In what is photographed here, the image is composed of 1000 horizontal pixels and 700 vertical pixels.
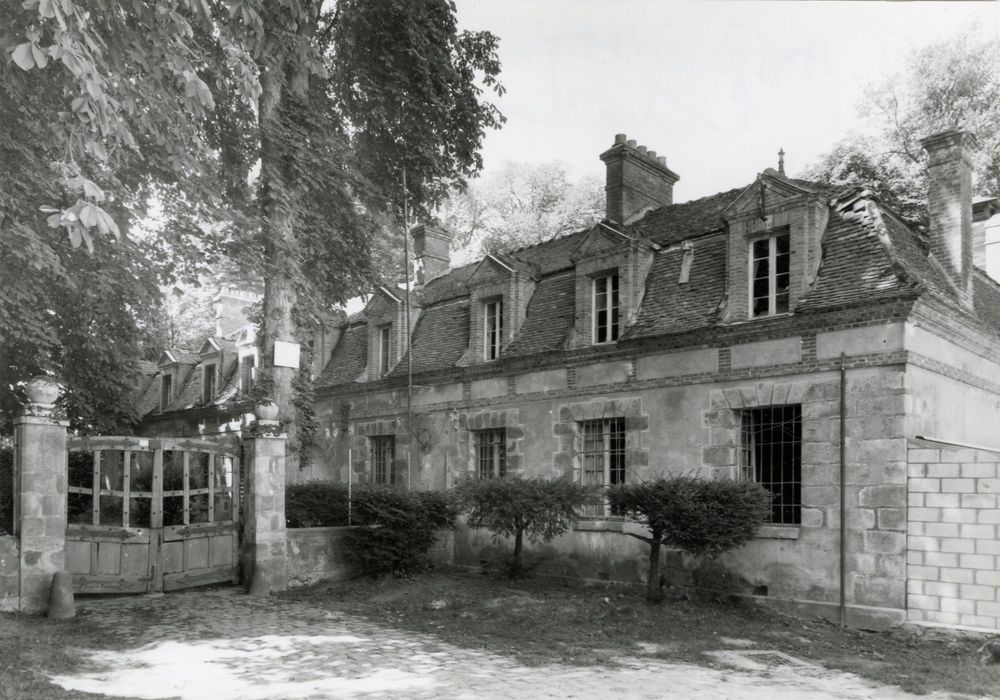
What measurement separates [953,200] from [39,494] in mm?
13492

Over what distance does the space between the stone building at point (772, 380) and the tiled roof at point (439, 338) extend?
0.10 metres

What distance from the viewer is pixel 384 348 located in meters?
20.0

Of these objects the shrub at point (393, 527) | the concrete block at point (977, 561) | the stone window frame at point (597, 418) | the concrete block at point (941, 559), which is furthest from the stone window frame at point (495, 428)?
the concrete block at point (977, 561)

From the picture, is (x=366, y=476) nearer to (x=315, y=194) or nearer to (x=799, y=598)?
(x=315, y=194)

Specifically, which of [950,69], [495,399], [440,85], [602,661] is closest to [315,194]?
[440,85]

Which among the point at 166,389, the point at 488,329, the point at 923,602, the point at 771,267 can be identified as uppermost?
the point at 771,267

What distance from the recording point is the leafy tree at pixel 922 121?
20016mm

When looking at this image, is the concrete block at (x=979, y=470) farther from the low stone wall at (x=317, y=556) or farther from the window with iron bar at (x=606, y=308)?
the low stone wall at (x=317, y=556)

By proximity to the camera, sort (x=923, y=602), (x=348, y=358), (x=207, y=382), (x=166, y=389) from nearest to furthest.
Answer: (x=923, y=602) → (x=348, y=358) → (x=207, y=382) → (x=166, y=389)

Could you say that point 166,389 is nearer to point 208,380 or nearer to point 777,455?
point 208,380

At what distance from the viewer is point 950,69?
67.5 ft

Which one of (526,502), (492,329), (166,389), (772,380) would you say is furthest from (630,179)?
(166,389)

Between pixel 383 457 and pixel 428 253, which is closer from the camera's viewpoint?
pixel 383 457

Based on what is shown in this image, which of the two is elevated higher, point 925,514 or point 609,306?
point 609,306
